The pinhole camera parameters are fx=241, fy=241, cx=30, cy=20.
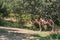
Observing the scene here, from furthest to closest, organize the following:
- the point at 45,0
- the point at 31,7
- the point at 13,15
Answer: the point at 13,15, the point at 31,7, the point at 45,0

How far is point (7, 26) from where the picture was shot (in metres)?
26.7

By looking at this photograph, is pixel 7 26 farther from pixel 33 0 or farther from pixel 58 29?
pixel 33 0

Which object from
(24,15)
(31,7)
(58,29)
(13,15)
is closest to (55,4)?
(31,7)

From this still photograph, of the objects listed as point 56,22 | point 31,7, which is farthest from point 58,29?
point 31,7

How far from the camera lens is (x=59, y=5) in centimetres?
2100

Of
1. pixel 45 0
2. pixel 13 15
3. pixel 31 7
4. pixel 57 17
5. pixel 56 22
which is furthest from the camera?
pixel 13 15

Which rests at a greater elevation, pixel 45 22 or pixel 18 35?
pixel 18 35

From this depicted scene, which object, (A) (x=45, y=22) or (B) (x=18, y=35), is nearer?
(B) (x=18, y=35)

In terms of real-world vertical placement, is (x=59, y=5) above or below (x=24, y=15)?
above

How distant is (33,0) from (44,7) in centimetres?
111

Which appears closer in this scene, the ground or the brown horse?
the ground

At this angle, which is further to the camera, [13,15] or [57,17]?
[13,15]

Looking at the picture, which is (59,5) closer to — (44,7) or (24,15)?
(44,7)

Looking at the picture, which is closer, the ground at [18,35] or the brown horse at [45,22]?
the ground at [18,35]
